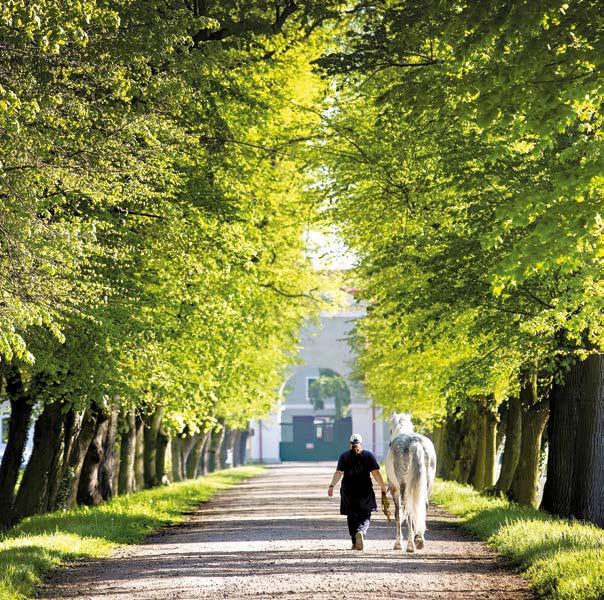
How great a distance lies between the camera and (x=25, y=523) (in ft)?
77.9

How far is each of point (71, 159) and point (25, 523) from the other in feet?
32.8

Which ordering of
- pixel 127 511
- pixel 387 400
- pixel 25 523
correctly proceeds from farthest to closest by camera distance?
1. pixel 387 400
2. pixel 127 511
3. pixel 25 523

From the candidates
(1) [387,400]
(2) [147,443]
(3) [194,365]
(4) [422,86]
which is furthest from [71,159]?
(1) [387,400]

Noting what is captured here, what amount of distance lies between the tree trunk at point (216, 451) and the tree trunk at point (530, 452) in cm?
3108

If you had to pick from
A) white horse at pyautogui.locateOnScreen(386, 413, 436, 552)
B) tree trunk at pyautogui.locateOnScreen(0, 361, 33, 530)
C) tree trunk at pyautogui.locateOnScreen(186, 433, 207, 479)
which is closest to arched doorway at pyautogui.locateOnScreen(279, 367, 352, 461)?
tree trunk at pyautogui.locateOnScreen(186, 433, 207, 479)

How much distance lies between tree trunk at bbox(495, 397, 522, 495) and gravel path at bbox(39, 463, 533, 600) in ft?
24.1

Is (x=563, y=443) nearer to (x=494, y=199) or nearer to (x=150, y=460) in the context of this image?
(x=494, y=199)

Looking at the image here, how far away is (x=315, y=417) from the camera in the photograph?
10581 cm

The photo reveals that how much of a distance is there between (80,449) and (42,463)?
1991 millimetres

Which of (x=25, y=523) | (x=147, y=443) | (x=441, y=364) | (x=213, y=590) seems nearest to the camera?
(x=213, y=590)

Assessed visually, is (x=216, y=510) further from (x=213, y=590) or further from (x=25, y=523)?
(x=213, y=590)

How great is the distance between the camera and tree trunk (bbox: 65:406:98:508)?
2850cm

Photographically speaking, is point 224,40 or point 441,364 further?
point 441,364

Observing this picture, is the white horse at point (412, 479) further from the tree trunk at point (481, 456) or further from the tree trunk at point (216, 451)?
the tree trunk at point (216, 451)
